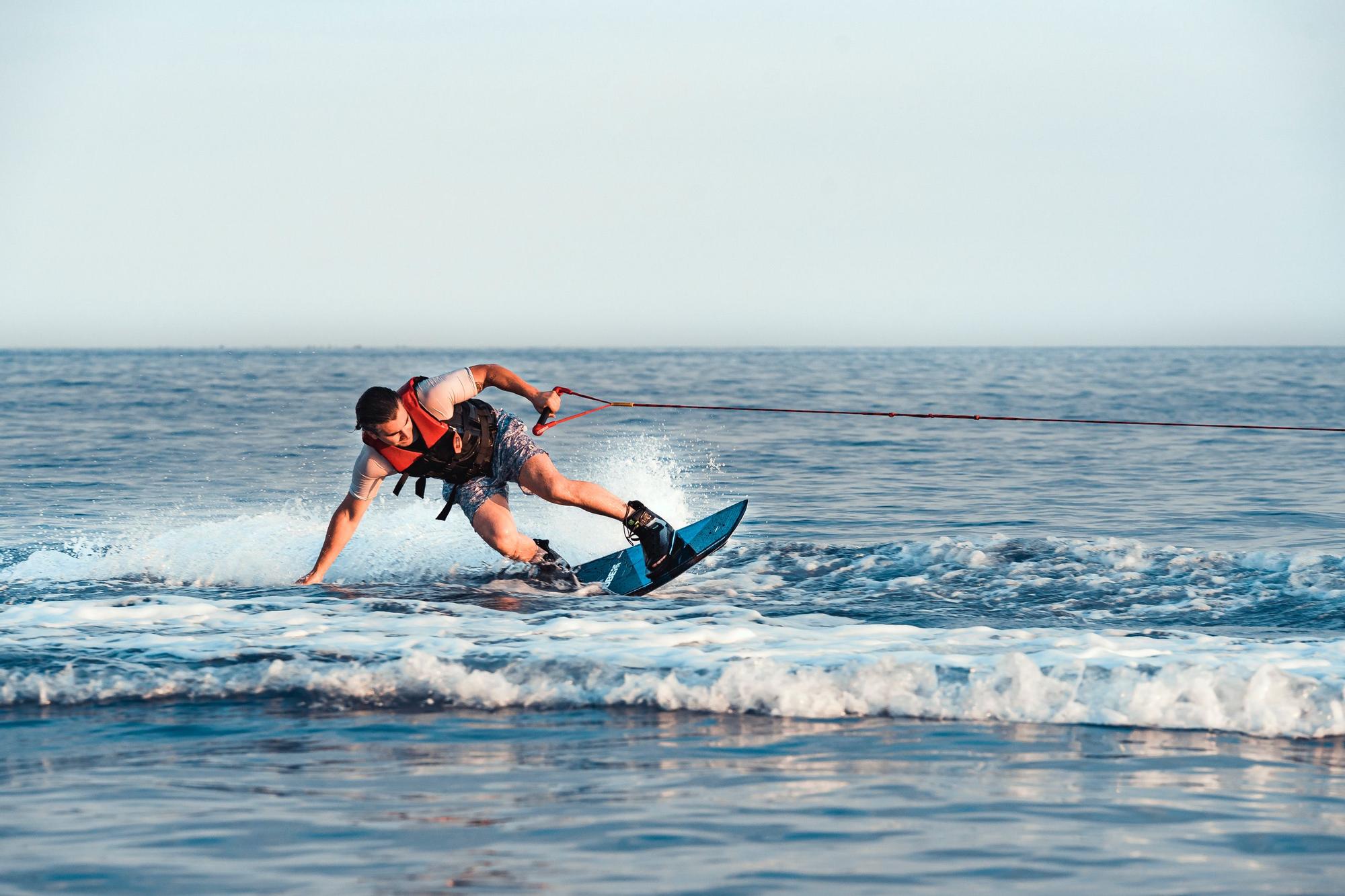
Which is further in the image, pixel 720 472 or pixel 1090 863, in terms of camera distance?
pixel 720 472

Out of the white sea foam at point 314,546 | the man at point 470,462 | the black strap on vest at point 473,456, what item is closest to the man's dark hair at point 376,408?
the man at point 470,462

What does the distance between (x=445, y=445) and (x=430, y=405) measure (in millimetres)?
279

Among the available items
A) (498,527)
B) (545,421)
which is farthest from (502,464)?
(545,421)

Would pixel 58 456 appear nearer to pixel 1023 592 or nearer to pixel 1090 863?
pixel 1023 592

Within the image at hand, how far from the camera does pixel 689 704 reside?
5.54m

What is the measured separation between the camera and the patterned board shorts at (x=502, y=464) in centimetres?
816

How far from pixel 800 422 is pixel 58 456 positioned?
1287cm

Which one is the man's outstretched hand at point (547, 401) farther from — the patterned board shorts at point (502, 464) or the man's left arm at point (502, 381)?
the patterned board shorts at point (502, 464)

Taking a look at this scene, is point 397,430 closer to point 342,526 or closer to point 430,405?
point 430,405

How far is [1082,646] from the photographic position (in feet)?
20.7

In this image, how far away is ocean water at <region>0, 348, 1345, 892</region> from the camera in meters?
3.88

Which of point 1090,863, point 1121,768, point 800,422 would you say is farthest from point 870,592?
point 800,422

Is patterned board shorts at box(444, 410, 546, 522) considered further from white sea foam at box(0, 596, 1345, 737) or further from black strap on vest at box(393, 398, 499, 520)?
white sea foam at box(0, 596, 1345, 737)

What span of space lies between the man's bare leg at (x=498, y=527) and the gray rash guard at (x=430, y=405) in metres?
0.69
